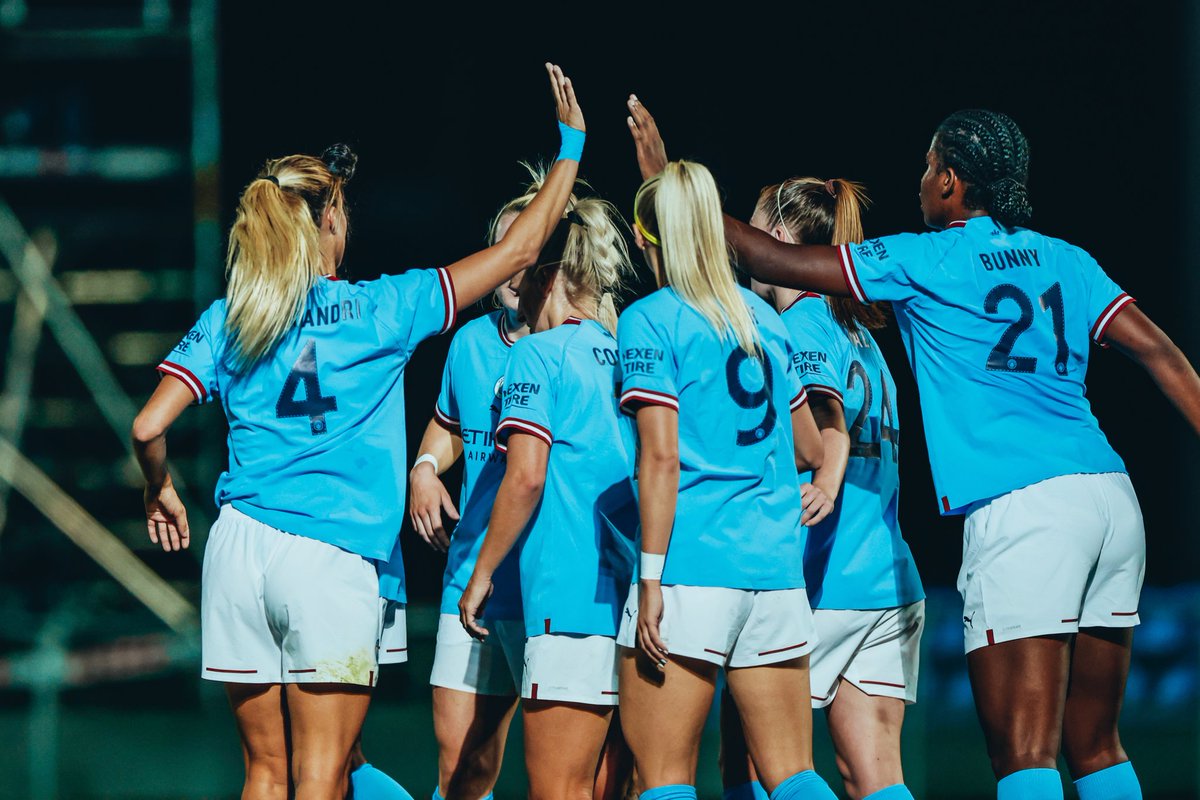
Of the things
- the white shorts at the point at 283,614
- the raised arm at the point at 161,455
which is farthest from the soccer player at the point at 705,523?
the raised arm at the point at 161,455

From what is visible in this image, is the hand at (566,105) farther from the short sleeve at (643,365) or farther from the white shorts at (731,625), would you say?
the white shorts at (731,625)

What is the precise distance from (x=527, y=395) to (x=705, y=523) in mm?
540

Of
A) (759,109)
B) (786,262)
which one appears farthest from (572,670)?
(759,109)

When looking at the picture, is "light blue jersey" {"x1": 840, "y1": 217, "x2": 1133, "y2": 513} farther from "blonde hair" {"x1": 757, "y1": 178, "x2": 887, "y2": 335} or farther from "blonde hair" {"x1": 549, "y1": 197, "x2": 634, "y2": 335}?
"blonde hair" {"x1": 549, "y1": 197, "x2": 634, "y2": 335}

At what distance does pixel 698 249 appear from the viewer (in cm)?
319

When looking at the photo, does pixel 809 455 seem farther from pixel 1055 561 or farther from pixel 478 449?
pixel 478 449

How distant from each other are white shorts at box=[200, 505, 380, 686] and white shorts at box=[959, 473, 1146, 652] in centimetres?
142

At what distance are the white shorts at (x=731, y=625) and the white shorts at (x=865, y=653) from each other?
1.94 ft

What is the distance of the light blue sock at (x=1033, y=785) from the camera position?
320 cm

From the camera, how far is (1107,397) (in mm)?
7840

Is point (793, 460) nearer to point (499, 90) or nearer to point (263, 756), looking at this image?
point (263, 756)

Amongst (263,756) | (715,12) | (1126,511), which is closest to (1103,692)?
(1126,511)

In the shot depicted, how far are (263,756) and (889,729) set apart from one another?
5.25ft

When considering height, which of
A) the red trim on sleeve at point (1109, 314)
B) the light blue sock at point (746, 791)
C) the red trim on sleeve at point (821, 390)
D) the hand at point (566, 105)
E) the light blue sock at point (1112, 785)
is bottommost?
the light blue sock at point (746, 791)
